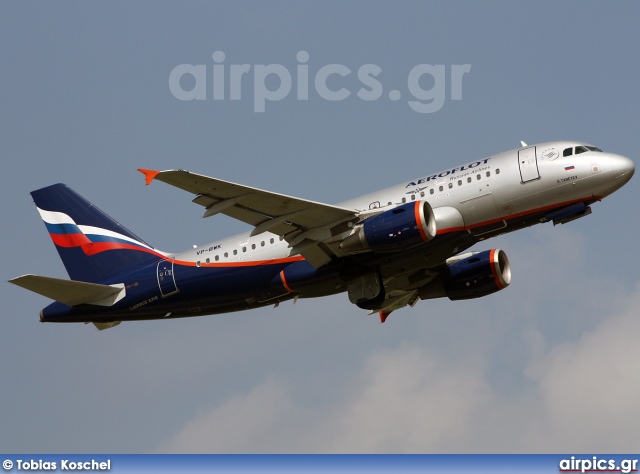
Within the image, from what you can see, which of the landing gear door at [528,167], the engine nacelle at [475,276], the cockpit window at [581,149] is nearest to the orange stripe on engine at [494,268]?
the engine nacelle at [475,276]

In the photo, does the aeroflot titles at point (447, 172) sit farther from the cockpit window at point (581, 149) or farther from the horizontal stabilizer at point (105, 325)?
the horizontal stabilizer at point (105, 325)

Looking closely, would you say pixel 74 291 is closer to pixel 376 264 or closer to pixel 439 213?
pixel 376 264

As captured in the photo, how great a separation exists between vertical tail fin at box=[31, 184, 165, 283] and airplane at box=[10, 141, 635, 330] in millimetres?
59

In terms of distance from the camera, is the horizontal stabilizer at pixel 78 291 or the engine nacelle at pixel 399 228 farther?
the horizontal stabilizer at pixel 78 291

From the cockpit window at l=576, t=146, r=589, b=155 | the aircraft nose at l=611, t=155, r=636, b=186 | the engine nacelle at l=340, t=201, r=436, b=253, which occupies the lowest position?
the engine nacelle at l=340, t=201, r=436, b=253

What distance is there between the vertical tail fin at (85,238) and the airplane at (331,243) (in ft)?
0.19

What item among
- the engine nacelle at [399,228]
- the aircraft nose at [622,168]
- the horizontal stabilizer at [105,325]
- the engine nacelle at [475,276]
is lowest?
the horizontal stabilizer at [105,325]

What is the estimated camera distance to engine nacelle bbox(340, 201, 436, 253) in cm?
4584

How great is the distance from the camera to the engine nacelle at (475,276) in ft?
176

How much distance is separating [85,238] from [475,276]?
1925cm

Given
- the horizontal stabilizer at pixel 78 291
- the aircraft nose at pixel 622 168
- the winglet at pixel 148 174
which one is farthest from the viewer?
the horizontal stabilizer at pixel 78 291

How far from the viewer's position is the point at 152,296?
52031 millimetres

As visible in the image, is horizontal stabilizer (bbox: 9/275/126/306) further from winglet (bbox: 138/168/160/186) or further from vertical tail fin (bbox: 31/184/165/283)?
winglet (bbox: 138/168/160/186)

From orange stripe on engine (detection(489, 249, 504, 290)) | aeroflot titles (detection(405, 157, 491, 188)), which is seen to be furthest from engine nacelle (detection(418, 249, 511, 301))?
aeroflot titles (detection(405, 157, 491, 188))
